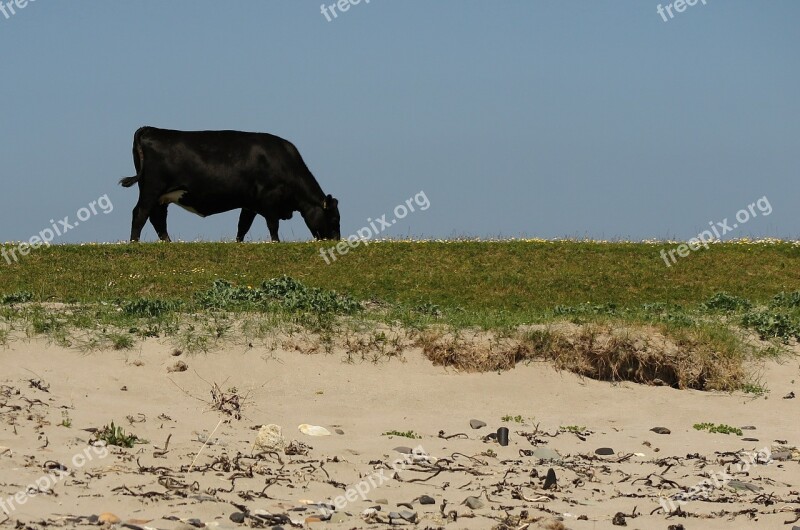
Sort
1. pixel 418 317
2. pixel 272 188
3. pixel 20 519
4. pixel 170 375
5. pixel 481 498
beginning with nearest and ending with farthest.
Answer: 1. pixel 20 519
2. pixel 481 498
3. pixel 170 375
4. pixel 418 317
5. pixel 272 188

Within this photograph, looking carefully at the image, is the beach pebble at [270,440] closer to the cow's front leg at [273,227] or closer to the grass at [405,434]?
the grass at [405,434]

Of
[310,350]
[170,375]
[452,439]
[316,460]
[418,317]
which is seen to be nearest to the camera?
[316,460]

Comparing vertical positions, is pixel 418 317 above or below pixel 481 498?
above

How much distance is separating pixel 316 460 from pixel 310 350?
144 inches

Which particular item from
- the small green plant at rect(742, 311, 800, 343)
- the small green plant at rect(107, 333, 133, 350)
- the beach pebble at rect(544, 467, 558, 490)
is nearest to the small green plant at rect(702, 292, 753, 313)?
the small green plant at rect(742, 311, 800, 343)

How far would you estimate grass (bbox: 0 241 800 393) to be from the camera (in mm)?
13492

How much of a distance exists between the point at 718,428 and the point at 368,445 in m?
3.73

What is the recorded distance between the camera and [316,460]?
966 cm

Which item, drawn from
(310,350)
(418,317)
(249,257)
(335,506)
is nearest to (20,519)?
(335,506)

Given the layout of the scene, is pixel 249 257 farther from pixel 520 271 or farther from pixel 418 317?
pixel 418 317

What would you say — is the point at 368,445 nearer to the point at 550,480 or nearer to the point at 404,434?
the point at 404,434

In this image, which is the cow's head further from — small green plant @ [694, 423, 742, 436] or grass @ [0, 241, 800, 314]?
small green plant @ [694, 423, 742, 436]

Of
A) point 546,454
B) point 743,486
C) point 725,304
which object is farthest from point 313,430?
point 725,304

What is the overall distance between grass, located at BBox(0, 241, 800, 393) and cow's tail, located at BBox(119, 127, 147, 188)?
21.0 ft
